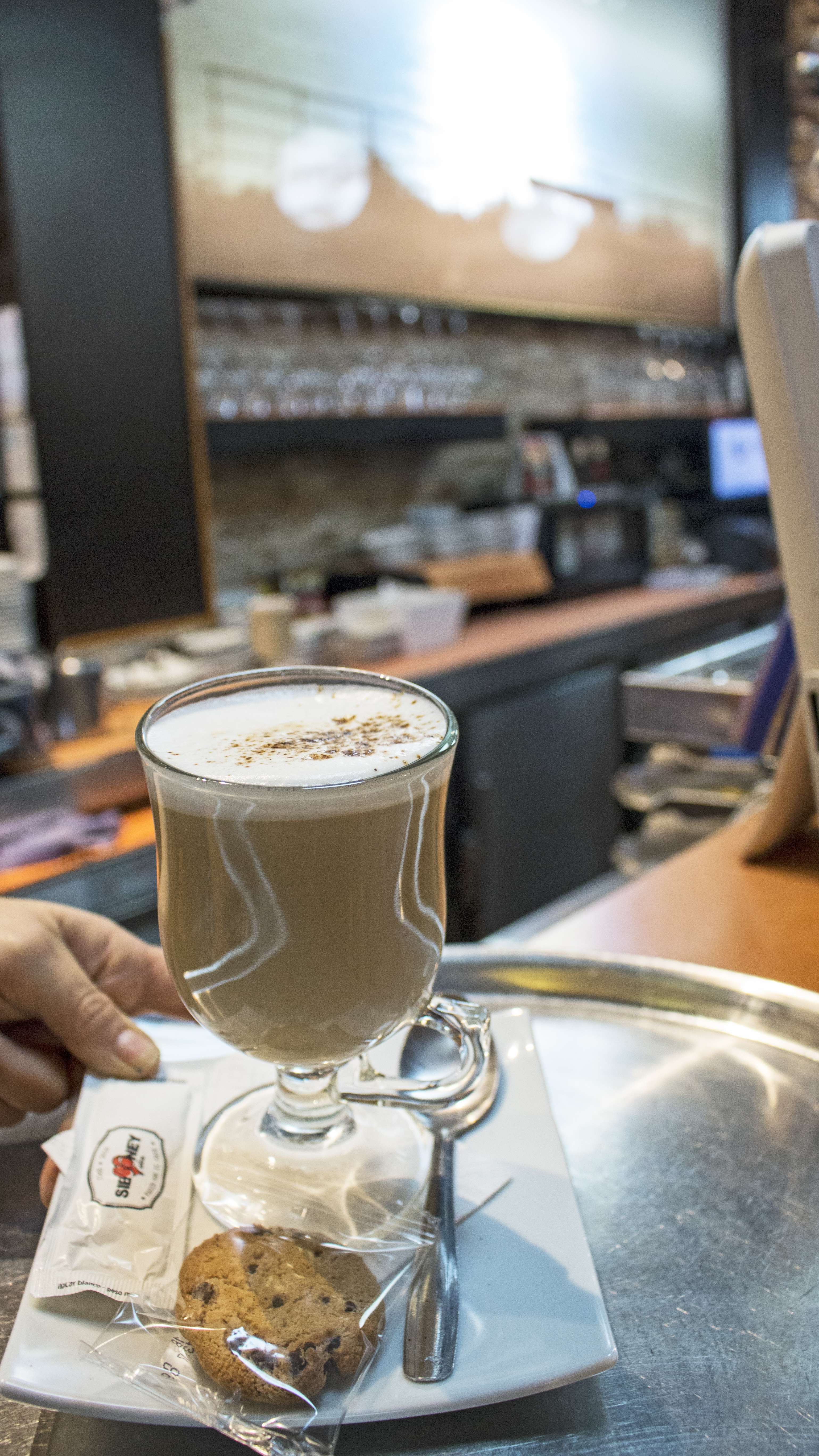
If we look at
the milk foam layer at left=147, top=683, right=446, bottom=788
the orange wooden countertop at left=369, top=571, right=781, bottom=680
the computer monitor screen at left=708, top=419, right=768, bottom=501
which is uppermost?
the computer monitor screen at left=708, top=419, right=768, bottom=501

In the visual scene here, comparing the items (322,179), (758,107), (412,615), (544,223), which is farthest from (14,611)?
(758,107)

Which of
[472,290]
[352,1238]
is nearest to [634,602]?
[472,290]

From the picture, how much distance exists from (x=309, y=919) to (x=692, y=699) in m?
1.74

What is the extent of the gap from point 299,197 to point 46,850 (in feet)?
8.97

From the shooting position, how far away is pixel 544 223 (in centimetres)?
481

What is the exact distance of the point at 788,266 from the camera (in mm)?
710

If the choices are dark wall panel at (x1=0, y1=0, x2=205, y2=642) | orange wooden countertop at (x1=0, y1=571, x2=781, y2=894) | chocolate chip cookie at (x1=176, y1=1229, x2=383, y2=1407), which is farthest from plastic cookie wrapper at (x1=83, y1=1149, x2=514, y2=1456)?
dark wall panel at (x1=0, y1=0, x2=205, y2=642)

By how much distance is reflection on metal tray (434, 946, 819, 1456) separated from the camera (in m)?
0.46

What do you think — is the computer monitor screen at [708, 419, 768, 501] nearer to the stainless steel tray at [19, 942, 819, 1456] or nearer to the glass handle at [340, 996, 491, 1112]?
the stainless steel tray at [19, 942, 819, 1456]

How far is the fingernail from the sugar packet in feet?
0.04

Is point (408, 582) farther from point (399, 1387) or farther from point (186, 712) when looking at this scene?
point (399, 1387)

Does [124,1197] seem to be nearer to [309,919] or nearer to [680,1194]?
[309,919]

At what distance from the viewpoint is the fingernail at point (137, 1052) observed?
68 centimetres

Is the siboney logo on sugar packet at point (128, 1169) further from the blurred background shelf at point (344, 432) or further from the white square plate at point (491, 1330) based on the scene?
the blurred background shelf at point (344, 432)
